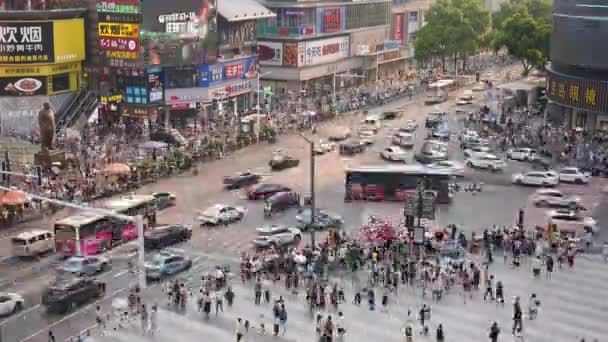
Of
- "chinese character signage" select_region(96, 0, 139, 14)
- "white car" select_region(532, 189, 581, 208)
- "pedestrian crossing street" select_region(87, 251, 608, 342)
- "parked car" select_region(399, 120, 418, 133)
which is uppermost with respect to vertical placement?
"chinese character signage" select_region(96, 0, 139, 14)

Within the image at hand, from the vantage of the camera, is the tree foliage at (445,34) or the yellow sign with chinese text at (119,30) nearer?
the yellow sign with chinese text at (119,30)

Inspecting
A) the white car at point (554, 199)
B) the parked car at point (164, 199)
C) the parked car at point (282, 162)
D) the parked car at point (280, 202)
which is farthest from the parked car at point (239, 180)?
the white car at point (554, 199)

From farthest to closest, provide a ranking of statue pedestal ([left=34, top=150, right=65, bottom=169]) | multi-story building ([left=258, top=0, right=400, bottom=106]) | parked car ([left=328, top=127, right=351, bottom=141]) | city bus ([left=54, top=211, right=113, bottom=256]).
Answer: multi-story building ([left=258, top=0, right=400, bottom=106]) < parked car ([left=328, top=127, right=351, bottom=141]) < statue pedestal ([left=34, top=150, right=65, bottom=169]) < city bus ([left=54, top=211, right=113, bottom=256])

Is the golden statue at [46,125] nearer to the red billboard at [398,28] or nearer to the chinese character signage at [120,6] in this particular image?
the chinese character signage at [120,6]

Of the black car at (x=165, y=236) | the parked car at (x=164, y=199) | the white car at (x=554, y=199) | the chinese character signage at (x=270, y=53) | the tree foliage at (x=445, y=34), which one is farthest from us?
the tree foliage at (x=445, y=34)

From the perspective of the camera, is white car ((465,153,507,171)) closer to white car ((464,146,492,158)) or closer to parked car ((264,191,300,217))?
white car ((464,146,492,158))

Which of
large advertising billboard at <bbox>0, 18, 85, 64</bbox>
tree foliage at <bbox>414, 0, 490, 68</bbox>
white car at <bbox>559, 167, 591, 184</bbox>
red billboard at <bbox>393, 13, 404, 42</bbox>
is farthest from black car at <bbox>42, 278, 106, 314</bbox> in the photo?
red billboard at <bbox>393, 13, 404, 42</bbox>

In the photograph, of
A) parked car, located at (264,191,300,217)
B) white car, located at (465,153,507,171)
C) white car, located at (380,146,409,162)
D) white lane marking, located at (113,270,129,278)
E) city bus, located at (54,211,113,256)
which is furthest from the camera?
white car, located at (380,146,409,162)
